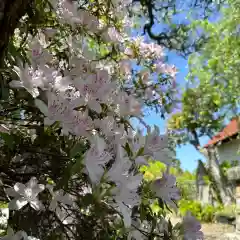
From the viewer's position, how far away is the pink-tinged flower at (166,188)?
1.38 meters

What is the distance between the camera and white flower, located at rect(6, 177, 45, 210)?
3.92 feet

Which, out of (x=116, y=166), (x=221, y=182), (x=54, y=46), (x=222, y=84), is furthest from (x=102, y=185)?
(x=222, y=84)

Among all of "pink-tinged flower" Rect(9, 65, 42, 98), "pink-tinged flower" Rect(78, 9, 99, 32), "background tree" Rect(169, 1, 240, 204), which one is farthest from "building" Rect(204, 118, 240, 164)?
"pink-tinged flower" Rect(9, 65, 42, 98)

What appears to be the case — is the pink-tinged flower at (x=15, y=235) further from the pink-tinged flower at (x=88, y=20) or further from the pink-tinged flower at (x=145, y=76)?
the pink-tinged flower at (x=145, y=76)

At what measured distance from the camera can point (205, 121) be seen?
1914 centimetres

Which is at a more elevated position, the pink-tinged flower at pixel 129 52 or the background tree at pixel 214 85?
the background tree at pixel 214 85

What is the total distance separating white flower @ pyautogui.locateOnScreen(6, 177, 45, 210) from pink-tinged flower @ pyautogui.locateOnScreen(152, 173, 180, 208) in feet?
1.27

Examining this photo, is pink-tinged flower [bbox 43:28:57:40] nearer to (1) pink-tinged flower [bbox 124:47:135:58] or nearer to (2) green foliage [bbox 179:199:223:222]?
(1) pink-tinged flower [bbox 124:47:135:58]

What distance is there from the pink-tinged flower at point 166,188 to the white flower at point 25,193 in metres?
0.39

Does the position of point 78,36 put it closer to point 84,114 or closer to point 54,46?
point 54,46

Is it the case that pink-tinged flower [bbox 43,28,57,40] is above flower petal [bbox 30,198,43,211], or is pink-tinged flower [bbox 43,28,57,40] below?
above

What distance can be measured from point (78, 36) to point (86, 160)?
3.00ft

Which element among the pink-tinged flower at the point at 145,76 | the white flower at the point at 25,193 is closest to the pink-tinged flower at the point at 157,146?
the white flower at the point at 25,193

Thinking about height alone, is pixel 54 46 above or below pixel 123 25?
below
